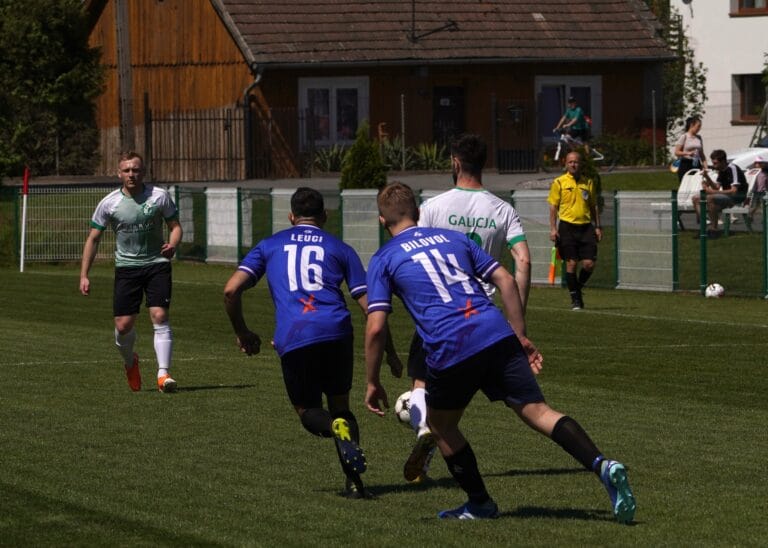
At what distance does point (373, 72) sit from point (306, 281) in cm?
3708

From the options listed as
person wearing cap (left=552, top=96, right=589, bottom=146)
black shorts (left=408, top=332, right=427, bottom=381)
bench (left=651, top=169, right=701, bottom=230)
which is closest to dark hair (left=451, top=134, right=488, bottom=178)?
black shorts (left=408, top=332, right=427, bottom=381)

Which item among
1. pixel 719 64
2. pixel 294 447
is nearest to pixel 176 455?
pixel 294 447

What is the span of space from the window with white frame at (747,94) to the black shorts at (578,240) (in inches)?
1304

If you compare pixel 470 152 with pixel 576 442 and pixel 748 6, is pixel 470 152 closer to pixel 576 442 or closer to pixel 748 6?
pixel 576 442

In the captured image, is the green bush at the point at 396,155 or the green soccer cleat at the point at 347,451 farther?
the green bush at the point at 396,155

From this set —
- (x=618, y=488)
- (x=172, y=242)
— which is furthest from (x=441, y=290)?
(x=172, y=242)

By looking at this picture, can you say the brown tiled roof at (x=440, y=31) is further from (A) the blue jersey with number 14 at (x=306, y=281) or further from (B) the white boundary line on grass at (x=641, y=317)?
(A) the blue jersey with number 14 at (x=306, y=281)

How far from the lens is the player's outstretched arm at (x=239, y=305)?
926 cm

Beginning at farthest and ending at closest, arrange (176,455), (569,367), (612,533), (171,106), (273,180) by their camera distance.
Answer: (171,106) → (273,180) → (569,367) → (176,455) → (612,533)

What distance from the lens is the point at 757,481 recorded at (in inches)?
376

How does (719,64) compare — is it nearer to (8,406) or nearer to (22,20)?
(22,20)

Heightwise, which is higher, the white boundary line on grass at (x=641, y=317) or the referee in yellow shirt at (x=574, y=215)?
the referee in yellow shirt at (x=574, y=215)

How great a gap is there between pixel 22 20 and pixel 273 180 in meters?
8.53

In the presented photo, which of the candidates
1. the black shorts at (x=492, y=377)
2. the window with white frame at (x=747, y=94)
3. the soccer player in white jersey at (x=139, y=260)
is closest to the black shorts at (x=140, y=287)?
the soccer player in white jersey at (x=139, y=260)
